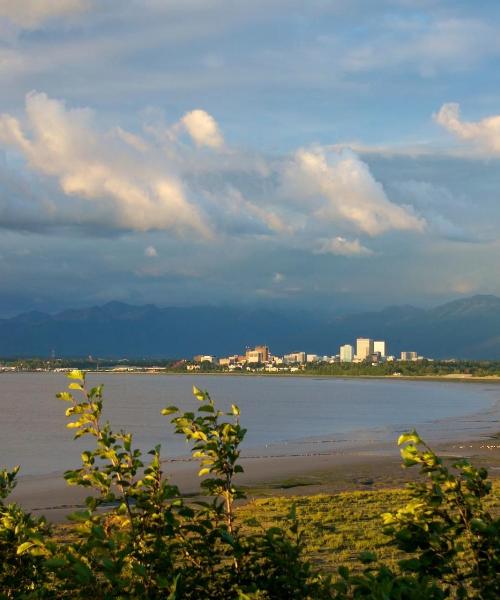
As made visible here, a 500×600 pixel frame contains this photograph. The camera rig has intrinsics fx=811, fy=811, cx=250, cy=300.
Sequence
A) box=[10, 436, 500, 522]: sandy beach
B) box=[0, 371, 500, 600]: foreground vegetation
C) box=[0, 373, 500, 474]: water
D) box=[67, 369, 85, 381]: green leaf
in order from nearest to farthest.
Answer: box=[0, 371, 500, 600]: foreground vegetation → box=[67, 369, 85, 381]: green leaf → box=[10, 436, 500, 522]: sandy beach → box=[0, 373, 500, 474]: water

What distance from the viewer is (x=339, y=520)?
23.8m

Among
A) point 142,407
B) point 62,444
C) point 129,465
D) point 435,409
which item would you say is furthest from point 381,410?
point 129,465

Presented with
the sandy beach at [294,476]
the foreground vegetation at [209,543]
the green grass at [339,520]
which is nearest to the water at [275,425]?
the sandy beach at [294,476]

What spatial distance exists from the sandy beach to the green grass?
2216mm

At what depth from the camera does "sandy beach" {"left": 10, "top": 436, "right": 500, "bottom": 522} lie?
33844 mm

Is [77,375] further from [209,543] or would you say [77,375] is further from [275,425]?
[275,425]

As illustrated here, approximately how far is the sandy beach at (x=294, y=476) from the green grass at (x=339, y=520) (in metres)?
2.22

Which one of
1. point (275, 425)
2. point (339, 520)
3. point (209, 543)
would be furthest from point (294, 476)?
point (275, 425)

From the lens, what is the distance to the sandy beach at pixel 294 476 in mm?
33844

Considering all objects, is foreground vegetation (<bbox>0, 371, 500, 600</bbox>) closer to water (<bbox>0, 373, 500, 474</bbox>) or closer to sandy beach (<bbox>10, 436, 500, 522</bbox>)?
sandy beach (<bbox>10, 436, 500, 522</bbox>)

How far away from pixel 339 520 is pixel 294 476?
17.1 metres

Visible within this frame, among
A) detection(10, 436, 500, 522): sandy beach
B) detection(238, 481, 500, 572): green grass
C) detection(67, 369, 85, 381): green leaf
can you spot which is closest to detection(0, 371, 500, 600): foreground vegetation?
detection(67, 369, 85, 381): green leaf

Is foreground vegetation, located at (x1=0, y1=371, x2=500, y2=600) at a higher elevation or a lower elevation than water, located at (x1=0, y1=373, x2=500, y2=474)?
higher

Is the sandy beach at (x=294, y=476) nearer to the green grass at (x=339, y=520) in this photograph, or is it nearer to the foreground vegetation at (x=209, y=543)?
the green grass at (x=339, y=520)
